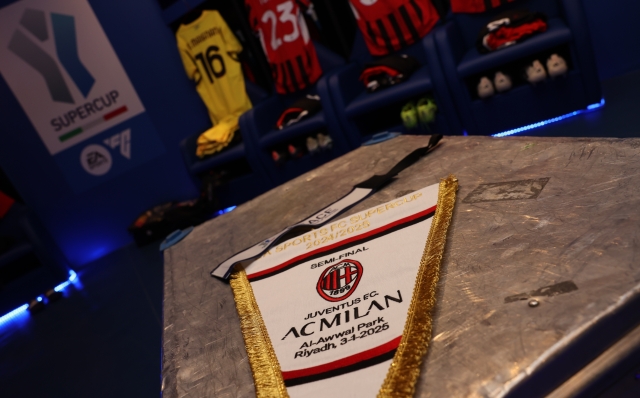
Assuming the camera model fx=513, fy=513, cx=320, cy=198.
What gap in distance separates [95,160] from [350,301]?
431cm

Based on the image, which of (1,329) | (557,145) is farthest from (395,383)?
(1,329)

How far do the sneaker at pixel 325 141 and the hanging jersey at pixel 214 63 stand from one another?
1.06 m

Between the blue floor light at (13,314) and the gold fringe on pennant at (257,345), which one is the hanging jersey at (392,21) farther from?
the blue floor light at (13,314)

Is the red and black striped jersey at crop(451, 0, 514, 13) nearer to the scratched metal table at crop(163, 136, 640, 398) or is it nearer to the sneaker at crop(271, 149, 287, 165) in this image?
the sneaker at crop(271, 149, 287, 165)

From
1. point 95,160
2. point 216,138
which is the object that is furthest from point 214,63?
point 95,160

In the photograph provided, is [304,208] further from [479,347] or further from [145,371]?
[145,371]

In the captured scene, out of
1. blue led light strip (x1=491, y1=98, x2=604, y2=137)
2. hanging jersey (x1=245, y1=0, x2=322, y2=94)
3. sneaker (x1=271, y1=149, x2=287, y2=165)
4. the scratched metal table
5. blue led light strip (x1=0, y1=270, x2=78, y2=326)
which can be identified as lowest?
blue led light strip (x1=0, y1=270, x2=78, y2=326)

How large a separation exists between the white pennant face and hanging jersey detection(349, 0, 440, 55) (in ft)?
8.38

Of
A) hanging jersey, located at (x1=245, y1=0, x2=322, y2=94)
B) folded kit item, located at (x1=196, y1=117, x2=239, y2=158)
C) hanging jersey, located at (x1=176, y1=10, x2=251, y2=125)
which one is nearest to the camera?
hanging jersey, located at (x1=245, y1=0, x2=322, y2=94)

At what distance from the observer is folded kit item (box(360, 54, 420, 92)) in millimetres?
3176

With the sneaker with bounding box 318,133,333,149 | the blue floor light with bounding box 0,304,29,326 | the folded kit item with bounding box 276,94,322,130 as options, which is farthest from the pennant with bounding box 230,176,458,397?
the blue floor light with bounding box 0,304,29,326

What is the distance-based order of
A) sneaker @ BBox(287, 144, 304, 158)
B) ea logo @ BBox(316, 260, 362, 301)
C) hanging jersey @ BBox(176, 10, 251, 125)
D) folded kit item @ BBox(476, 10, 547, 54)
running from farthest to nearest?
hanging jersey @ BBox(176, 10, 251, 125)
sneaker @ BBox(287, 144, 304, 158)
folded kit item @ BBox(476, 10, 547, 54)
ea logo @ BBox(316, 260, 362, 301)

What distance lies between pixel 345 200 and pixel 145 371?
1387 millimetres

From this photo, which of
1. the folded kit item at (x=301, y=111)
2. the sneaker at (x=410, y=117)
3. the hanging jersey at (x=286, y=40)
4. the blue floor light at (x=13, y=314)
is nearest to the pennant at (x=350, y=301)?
the sneaker at (x=410, y=117)
